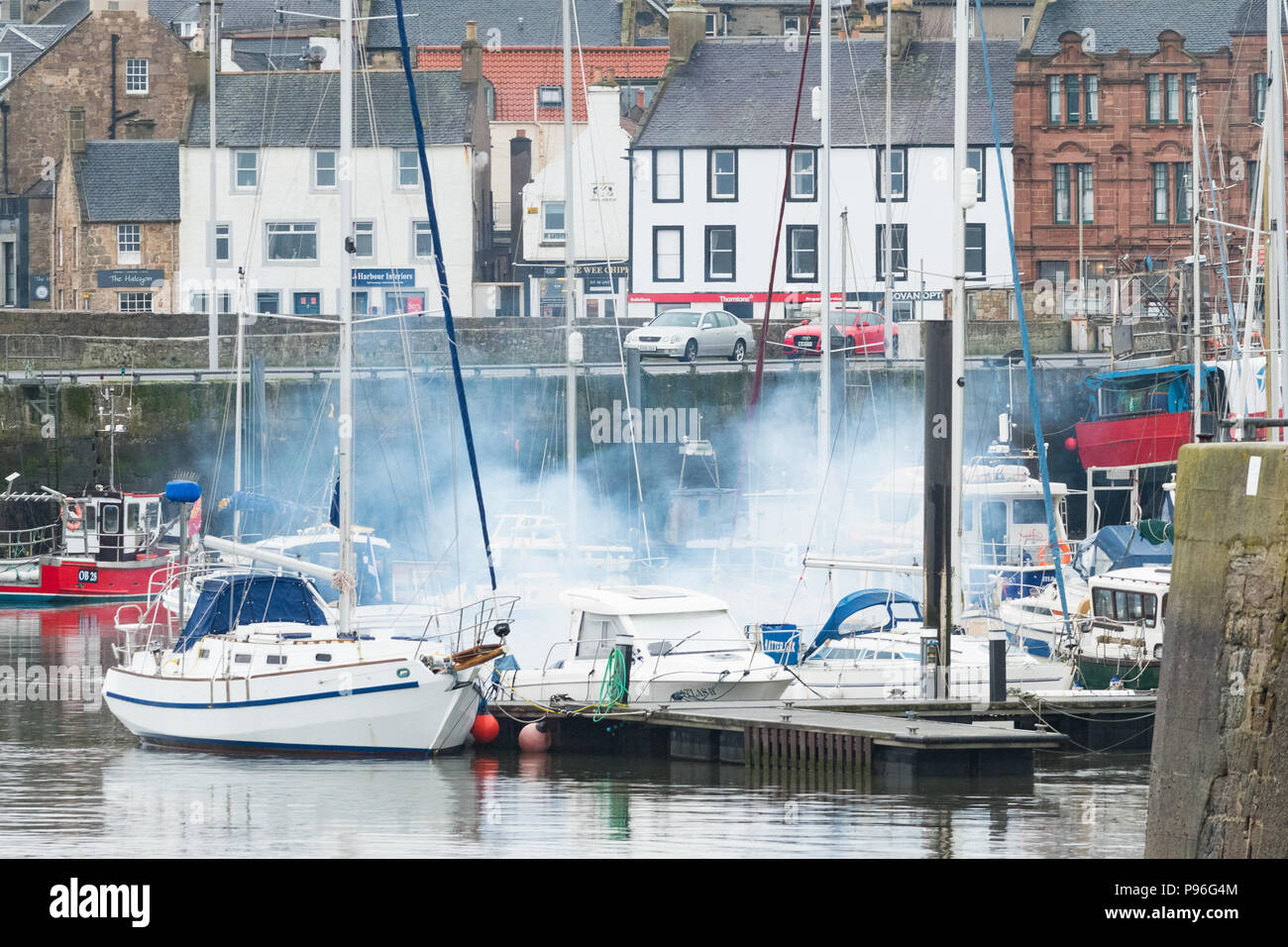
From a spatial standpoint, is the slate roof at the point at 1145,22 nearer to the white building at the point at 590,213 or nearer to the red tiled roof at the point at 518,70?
the white building at the point at 590,213

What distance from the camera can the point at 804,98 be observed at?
55219 mm

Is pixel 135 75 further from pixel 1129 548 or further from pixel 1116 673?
pixel 1116 673

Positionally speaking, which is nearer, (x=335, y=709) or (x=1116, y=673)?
(x=335, y=709)

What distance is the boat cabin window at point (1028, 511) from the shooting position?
3139 cm

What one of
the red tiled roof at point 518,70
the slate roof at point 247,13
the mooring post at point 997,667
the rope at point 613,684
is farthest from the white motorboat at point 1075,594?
the slate roof at point 247,13

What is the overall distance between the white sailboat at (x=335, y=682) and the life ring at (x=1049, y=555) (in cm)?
1200

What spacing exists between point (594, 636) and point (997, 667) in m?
4.46

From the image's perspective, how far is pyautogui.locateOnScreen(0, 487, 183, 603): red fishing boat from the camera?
39.9 meters

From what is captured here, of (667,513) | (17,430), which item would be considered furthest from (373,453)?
(17,430)

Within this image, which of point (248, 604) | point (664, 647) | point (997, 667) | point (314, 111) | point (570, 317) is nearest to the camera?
point (997, 667)

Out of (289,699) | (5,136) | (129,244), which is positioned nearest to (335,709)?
(289,699)

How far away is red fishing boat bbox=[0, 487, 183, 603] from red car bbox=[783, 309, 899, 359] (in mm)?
14011

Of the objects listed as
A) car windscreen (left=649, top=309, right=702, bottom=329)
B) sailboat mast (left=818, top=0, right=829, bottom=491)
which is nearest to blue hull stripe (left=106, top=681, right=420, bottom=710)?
sailboat mast (left=818, top=0, right=829, bottom=491)

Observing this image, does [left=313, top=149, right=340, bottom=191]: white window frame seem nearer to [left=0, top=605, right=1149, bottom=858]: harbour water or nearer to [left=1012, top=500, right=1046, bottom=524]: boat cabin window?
[left=1012, top=500, right=1046, bottom=524]: boat cabin window
